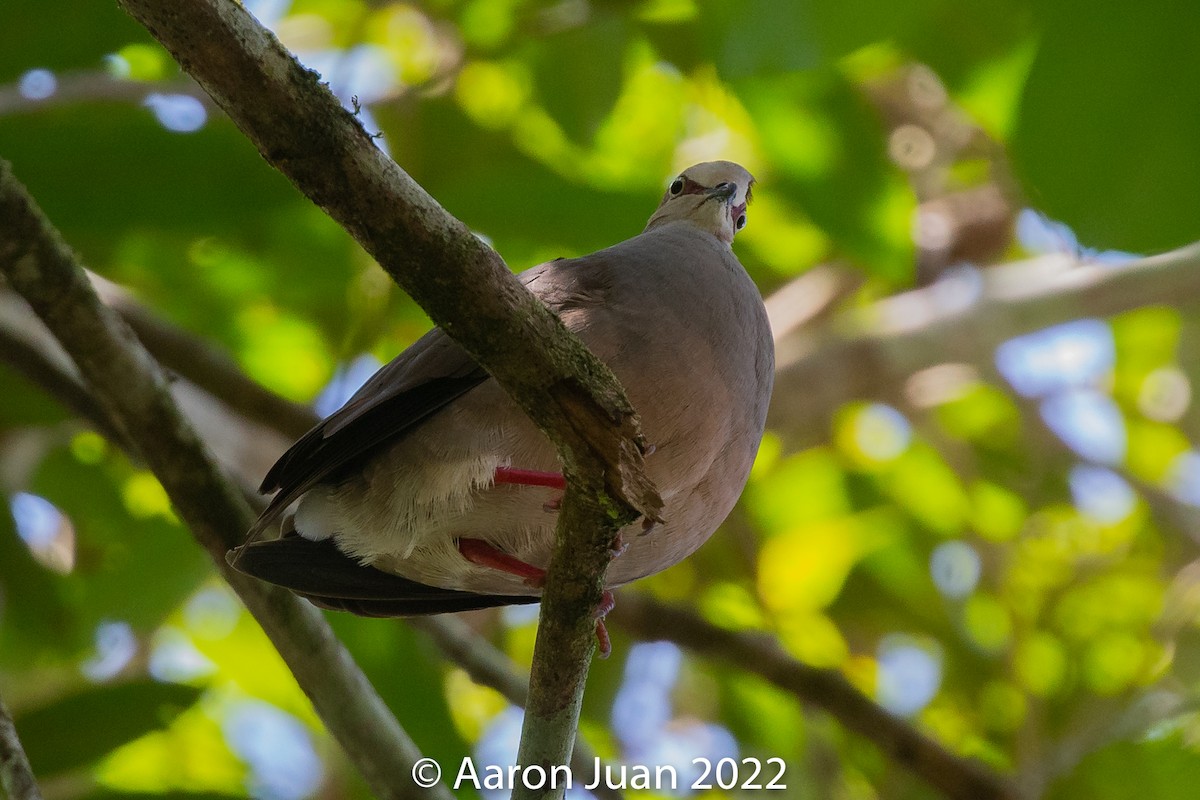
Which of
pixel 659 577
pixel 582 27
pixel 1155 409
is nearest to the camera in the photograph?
pixel 582 27

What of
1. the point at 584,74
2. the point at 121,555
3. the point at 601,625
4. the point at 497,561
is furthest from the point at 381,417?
the point at 121,555

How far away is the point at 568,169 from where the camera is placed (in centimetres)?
529

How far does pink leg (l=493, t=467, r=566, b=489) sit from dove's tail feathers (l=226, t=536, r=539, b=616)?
593 mm

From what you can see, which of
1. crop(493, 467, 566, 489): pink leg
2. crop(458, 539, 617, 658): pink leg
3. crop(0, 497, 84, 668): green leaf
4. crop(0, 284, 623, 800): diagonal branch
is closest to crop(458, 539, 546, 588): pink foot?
crop(458, 539, 617, 658): pink leg

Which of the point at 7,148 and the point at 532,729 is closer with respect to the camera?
the point at 532,729

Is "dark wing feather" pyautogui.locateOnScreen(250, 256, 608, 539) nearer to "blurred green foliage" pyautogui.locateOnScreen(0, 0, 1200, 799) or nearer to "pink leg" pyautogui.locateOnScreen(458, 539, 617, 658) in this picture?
"pink leg" pyautogui.locateOnScreen(458, 539, 617, 658)

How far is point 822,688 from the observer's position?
3898 mm

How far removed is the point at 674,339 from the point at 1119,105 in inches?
39.6

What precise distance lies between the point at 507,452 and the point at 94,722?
161 cm

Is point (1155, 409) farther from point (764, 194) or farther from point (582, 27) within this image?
point (582, 27)

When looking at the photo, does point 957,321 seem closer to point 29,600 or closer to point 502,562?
point 502,562

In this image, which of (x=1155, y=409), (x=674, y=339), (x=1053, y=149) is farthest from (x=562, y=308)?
(x=1155, y=409)

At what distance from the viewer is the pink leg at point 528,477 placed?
2.57 m

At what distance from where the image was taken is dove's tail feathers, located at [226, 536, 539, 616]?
2.88m
